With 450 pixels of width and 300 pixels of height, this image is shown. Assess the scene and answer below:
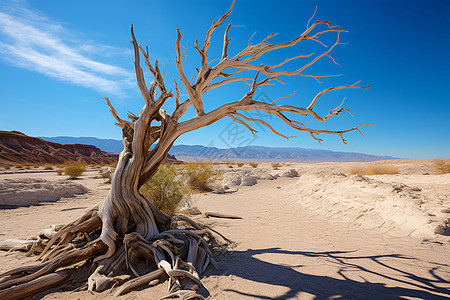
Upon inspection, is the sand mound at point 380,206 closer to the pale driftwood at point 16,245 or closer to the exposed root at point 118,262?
the exposed root at point 118,262

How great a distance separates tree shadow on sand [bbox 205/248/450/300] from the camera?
2.76 metres

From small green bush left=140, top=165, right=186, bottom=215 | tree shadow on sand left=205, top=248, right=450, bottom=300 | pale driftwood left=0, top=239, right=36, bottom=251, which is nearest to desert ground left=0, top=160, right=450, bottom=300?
tree shadow on sand left=205, top=248, right=450, bottom=300

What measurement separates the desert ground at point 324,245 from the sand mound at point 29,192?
49 centimetres

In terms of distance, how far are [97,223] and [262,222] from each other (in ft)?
13.3

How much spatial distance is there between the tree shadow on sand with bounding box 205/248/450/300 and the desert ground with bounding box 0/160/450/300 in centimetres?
1

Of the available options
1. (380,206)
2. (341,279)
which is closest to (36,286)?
(341,279)

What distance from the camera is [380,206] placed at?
6355 mm

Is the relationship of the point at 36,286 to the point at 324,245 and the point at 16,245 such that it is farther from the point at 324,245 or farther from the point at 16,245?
the point at 324,245

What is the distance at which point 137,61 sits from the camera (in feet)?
13.3

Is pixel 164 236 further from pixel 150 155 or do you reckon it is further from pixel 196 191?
pixel 196 191

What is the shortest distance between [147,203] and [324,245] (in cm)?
336

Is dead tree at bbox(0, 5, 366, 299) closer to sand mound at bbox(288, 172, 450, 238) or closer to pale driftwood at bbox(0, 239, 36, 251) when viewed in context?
pale driftwood at bbox(0, 239, 36, 251)

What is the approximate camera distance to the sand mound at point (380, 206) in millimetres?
5148

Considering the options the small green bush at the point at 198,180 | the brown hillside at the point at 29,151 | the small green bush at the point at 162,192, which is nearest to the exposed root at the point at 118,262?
the small green bush at the point at 162,192
